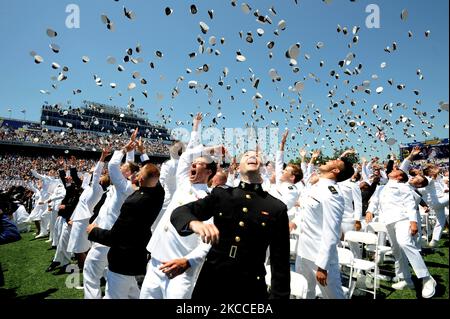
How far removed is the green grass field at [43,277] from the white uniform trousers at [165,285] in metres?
3.25

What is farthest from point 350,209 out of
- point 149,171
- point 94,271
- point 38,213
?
point 38,213

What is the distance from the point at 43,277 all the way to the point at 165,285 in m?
5.34

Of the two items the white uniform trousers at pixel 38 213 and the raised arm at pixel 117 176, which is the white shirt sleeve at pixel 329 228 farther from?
the white uniform trousers at pixel 38 213

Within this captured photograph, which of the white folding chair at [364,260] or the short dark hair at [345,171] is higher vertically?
the short dark hair at [345,171]

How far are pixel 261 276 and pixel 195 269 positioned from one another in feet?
2.28

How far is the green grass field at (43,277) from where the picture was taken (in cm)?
551

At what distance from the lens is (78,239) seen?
604 cm

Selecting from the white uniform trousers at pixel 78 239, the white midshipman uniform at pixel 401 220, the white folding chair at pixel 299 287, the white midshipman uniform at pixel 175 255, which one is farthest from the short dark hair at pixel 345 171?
the white uniform trousers at pixel 78 239

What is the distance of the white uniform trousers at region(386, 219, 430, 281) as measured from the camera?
5527 mm

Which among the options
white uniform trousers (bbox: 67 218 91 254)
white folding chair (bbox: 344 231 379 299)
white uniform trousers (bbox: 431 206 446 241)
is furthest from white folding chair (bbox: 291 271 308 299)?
white uniform trousers (bbox: 431 206 446 241)

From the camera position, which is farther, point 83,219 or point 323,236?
point 83,219

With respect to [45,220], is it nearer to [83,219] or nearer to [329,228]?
[83,219]

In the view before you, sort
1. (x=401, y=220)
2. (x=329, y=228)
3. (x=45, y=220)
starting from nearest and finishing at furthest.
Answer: (x=329, y=228) < (x=401, y=220) < (x=45, y=220)
